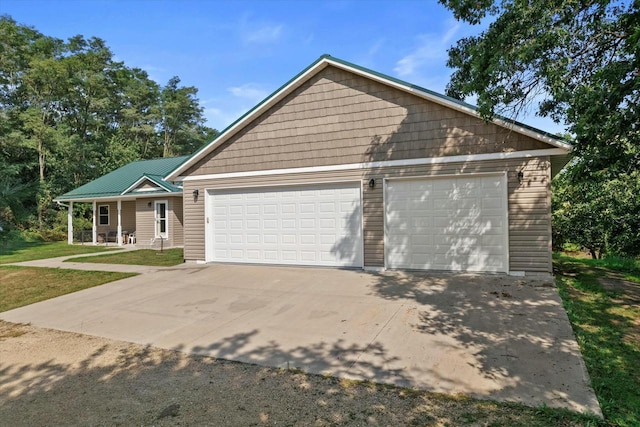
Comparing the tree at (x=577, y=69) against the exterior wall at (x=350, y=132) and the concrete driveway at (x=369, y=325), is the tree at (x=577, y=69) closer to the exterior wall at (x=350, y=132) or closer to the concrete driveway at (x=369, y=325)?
the exterior wall at (x=350, y=132)

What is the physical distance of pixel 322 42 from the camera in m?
12.2

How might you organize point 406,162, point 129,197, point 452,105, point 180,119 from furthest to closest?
point 180,119 < point 129,197 < point 406,162 < point 452,105

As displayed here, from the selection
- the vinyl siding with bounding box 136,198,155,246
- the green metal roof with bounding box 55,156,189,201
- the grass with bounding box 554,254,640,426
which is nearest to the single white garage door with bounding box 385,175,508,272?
the grass with bounding box 554,254,640,426

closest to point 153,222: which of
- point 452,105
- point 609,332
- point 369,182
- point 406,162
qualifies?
point 369,182

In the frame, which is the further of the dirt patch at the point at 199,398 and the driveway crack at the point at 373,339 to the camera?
the driveway crack at the point at 373,339

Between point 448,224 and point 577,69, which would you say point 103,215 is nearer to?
point 448,224

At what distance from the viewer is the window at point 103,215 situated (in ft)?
66.2

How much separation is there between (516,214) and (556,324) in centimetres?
348

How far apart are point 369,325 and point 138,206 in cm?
1561

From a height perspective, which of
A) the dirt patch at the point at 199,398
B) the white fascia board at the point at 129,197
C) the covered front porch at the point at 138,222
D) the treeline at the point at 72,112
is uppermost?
the treeline at the point at 72,112

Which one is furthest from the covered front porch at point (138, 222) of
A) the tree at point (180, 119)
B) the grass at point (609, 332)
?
the tree at point (180, 119)

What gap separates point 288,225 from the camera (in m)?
10.1

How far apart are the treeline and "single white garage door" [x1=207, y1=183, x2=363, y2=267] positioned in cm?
1714

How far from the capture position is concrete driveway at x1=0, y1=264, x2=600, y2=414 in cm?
359
